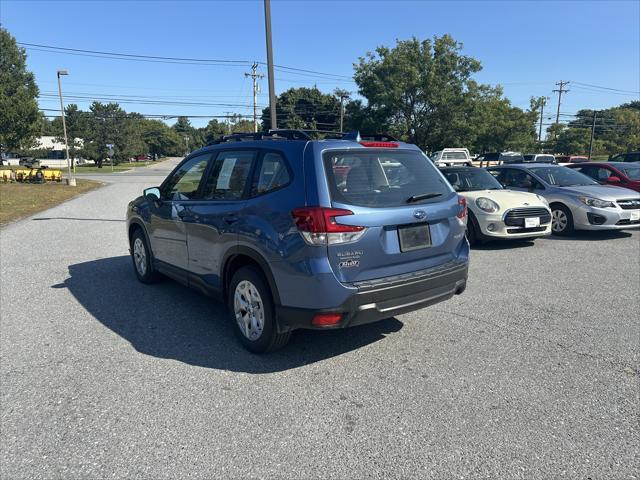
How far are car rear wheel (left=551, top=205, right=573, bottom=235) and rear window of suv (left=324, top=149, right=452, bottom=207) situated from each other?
6.49 metres

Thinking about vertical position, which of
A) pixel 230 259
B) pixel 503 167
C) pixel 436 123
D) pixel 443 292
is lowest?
pixel 443 292

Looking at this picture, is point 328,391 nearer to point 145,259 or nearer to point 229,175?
point 229,175

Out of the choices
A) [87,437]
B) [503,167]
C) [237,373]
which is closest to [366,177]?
[237,373]

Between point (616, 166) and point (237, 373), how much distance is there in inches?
480

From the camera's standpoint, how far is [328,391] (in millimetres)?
3211

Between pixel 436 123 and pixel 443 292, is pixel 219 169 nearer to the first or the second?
pixel 443 292

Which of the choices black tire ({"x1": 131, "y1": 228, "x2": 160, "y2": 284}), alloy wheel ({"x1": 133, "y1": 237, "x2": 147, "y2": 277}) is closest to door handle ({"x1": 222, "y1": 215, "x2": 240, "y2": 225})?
black tire ({"x1": 131, "y1": 228, "x2": 160, "y2": 284})

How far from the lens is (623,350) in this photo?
3779 mm

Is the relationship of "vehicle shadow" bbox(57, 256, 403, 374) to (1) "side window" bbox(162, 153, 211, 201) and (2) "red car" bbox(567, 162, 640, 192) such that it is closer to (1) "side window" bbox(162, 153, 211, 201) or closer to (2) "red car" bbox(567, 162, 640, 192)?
(1) "side window" bbox(162, 153, 211, 201)

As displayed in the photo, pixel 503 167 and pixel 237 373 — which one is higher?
pixel 503 167

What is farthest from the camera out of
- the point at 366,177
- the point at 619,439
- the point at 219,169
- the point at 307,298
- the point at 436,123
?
the point at 436,123

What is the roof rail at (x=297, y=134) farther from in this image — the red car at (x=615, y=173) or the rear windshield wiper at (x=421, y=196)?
the red car at (x=615, y=173)

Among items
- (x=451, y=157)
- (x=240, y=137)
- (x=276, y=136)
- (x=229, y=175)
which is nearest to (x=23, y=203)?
(x=240, y=137)

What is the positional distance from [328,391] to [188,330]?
1.77m
